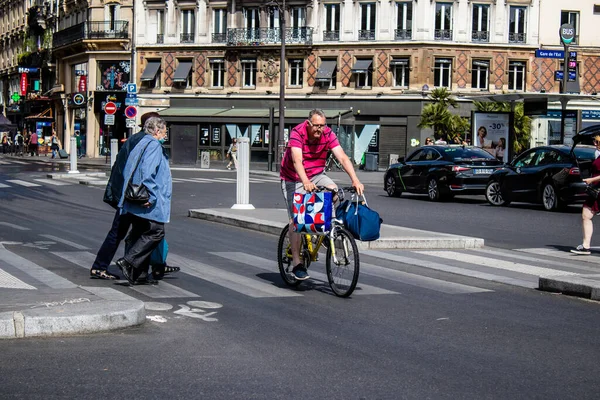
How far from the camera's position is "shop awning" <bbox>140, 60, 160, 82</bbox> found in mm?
56062

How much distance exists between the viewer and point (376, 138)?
51.2 meters

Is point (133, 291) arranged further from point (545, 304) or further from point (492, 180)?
point (492, 180)

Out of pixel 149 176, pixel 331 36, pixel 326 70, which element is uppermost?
pixel 331 36

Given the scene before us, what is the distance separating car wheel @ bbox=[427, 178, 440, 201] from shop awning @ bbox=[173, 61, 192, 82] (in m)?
32.5

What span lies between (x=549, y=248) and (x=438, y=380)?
28.3 ft

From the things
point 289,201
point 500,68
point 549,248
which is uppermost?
point 500,68

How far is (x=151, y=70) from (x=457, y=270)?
47338 millimetres

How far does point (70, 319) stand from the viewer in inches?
266

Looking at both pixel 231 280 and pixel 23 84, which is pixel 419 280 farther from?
pixel 23 84

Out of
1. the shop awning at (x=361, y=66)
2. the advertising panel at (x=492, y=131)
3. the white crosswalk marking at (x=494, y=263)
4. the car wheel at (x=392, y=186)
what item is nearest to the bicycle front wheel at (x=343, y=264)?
the white crosswalk marking at (x=494, y=263)

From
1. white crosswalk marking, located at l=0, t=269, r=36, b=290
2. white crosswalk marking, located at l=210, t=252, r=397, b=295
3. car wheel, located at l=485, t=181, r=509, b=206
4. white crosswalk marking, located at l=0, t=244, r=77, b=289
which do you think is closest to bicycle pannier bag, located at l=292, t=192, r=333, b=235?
white crosswalk marking, located at l=210, t=252, r=397, b=295

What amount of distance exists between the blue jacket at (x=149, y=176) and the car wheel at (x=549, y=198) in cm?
1356

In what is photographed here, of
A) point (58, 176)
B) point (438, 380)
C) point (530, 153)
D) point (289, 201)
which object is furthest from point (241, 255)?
point (58, 176)

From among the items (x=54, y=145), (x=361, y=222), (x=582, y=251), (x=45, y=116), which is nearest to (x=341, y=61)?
(x=54, y=145)
